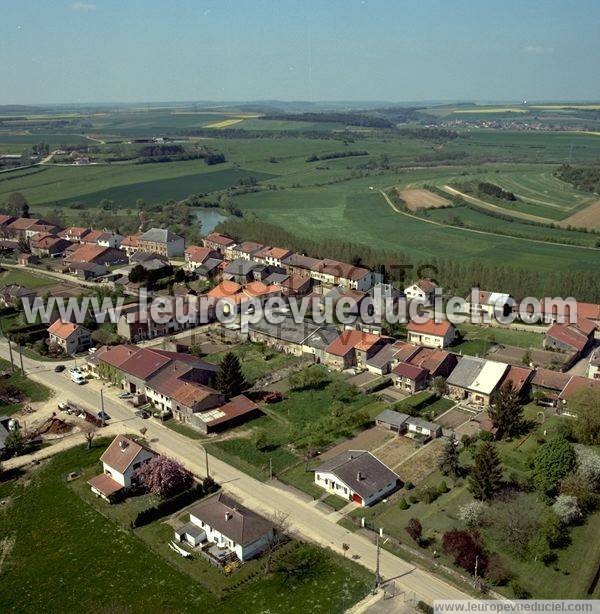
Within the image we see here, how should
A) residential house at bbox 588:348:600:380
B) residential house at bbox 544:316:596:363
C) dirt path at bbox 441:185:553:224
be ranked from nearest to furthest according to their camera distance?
residential house at bbox 588:348:600:380
residential house at bbox 544:316:596:363
dirt path at bbox 441:185:553:224

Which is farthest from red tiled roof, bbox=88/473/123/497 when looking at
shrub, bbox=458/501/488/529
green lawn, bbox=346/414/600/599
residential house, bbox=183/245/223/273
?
residential house, bbox=183/245/223/273

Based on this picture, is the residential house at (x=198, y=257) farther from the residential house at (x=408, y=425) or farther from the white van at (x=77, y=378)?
the residential house at (x=408, y=425)

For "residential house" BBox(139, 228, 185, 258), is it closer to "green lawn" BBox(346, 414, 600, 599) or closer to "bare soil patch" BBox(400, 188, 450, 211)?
"bare soil patch" BBox(400, 188, 450, 211)

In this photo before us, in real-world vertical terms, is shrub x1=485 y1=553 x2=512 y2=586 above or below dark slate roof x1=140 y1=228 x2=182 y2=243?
below

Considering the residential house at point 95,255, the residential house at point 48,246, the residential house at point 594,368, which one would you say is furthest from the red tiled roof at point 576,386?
the residential house at point 48,246

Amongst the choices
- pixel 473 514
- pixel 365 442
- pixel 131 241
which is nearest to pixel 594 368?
pixel 365 442
